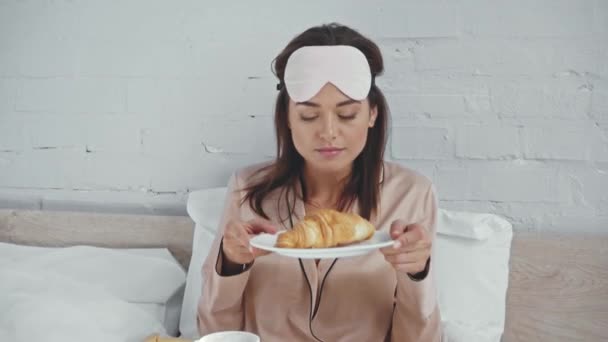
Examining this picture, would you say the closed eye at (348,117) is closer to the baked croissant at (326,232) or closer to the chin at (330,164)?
the chin at (330,164)

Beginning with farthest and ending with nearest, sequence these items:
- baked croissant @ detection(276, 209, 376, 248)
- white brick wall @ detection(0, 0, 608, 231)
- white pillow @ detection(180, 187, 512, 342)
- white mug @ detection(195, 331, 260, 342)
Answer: white brick wall @ detection(0, 0, 608, 231) < white pillow @ detection(180, 187, 512, 342) < baked croissant @ detection(276, 209, 376, 248) < white mug @ detection(195, 331, 260, 342)

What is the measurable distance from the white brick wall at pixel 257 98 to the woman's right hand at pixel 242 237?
2.11 ft

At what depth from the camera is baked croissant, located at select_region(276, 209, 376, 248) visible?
1031 mm

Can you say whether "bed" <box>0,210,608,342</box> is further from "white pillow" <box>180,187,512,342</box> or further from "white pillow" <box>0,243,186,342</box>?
"white pillow" <box>0,243,186,342</box>

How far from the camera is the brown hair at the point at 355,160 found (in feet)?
4.50

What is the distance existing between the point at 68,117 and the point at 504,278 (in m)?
1.20

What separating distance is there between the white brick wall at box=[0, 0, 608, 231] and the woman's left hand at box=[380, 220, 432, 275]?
0.63m

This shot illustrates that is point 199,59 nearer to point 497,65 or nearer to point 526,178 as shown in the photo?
point 497,65

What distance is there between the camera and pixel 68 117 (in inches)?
76.8

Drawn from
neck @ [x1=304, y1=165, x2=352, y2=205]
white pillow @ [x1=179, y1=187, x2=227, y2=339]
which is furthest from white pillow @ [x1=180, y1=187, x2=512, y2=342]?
neck @ [x1=304, y1=165, x2=352, y2=205]

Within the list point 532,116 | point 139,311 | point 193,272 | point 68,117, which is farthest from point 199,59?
point 532,116

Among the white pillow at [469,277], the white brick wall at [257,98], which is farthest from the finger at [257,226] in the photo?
the white brick wall at [257,98]

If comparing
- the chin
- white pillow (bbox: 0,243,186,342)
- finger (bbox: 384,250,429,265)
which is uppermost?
the chin

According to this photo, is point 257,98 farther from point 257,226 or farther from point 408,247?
point 408,247
